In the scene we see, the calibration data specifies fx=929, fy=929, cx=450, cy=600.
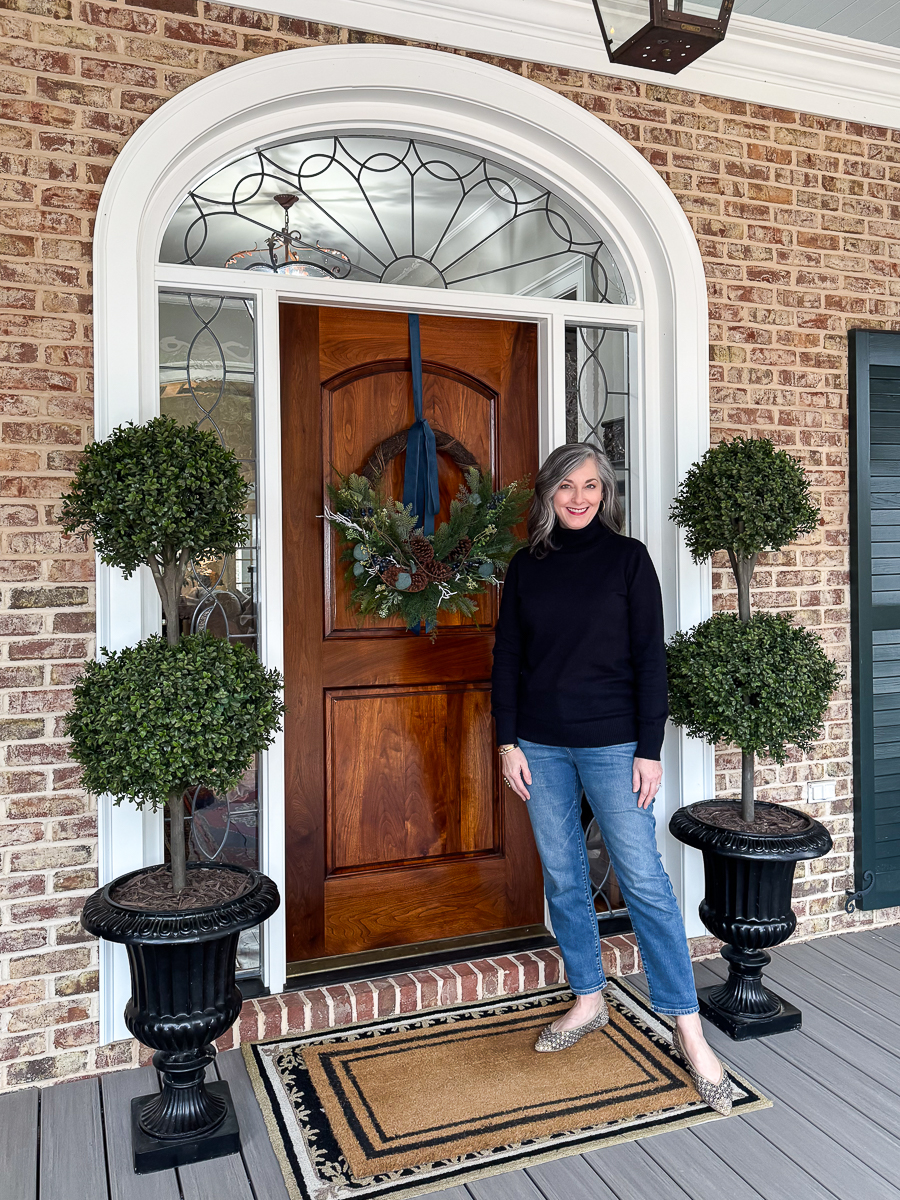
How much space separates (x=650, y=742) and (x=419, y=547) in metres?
0.93

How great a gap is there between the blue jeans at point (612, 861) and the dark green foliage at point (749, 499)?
74cm

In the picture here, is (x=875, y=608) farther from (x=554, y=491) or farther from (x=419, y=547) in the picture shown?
(x=419, y=547)

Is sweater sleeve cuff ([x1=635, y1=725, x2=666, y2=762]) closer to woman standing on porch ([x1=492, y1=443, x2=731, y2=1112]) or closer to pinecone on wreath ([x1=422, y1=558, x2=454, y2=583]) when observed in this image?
woman standing on porch ([x1=492, y1=443, x2=731, y2=1112])

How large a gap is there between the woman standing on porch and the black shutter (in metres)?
1.36

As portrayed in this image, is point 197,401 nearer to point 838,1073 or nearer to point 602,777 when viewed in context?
point 602,777

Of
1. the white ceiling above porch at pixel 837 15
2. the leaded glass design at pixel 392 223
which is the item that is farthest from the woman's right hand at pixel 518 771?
the white ceiling above porch at pixel 837 15

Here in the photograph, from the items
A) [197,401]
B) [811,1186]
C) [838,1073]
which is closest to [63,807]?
[197,401]

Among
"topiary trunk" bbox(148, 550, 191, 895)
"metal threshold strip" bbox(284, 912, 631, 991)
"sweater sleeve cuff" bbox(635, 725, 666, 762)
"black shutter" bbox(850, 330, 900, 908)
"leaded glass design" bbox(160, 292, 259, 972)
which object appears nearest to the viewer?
"topiary trunk" bbox(148, 550, 191, 895)

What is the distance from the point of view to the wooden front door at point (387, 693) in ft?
9.84

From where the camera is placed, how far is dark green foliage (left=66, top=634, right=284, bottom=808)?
2062 mm

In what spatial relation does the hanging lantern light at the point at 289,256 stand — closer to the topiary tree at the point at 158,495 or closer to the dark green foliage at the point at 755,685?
the topiary tree at the point at 158,495

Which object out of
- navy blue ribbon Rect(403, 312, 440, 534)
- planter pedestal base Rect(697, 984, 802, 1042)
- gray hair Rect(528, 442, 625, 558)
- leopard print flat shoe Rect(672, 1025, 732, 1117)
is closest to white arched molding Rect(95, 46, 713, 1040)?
navy blue ribbon Rect(403, 312, 440, 534)

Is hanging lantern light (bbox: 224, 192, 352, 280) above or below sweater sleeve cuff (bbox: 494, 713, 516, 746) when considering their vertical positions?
above

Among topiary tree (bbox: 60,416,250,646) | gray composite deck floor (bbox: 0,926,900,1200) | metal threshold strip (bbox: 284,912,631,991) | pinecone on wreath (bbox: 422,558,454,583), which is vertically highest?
topiary tree (bbox: 60,416,250,646)
